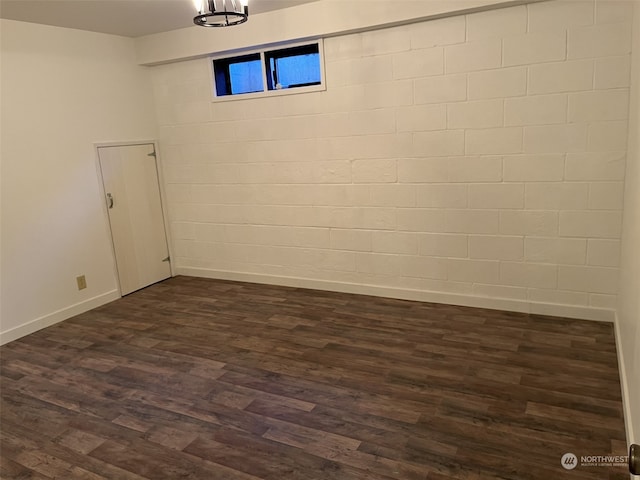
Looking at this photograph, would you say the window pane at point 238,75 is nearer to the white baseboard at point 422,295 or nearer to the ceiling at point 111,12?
the ceiling at point 111,12

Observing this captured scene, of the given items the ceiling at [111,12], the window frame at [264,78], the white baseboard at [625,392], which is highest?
the ceiling at [111,12]

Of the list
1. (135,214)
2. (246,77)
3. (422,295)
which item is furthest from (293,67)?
(422,295)

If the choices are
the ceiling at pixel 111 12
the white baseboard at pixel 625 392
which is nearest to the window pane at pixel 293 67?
the ceiling at pixel 111 12

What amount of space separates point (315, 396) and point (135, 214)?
3123mm

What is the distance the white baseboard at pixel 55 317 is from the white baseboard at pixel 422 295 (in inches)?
38.1

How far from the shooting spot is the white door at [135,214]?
4828mm

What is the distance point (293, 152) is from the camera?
4590 mm

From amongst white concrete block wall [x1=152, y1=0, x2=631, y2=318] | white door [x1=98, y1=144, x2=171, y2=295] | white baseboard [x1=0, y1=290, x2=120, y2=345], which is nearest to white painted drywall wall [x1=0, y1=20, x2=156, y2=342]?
white baseboard [x1=0, y1=290, x2=120, y2=345]

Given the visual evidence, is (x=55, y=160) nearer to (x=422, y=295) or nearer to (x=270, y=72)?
(x=270, y=72)

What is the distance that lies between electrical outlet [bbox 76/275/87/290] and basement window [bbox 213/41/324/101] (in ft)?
7.12

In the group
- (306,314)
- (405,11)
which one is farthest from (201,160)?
(405,11)

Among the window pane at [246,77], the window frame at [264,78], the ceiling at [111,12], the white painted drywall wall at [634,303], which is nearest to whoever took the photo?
the white painted drywall wall at [634,303]

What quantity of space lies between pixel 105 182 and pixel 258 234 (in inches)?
61.8

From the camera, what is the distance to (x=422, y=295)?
4262mm
